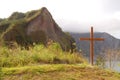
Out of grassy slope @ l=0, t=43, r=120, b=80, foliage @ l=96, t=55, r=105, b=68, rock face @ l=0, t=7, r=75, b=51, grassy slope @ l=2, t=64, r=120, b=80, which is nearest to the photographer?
grassy slope @ l=2, t=64, r=120, b=80

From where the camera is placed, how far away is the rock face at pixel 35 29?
1556 inches

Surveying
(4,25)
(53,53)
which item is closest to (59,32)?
(4,25)

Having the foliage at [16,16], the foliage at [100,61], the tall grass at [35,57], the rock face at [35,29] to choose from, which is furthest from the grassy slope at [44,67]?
the foliage at [16,16]

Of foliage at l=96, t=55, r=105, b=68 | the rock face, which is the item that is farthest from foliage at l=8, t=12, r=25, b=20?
foliage at l=96, t=55, r=105, b=68

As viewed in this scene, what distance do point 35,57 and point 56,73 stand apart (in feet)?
8.18

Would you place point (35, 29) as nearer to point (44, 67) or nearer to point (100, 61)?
point (100, 61)

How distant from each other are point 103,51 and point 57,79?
759 cm

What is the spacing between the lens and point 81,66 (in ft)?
45.5

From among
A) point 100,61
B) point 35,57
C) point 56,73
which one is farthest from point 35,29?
point 56,73

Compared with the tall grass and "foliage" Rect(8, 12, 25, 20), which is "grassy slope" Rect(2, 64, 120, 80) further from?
"foliage" Rect(8, 12, 25, 20)

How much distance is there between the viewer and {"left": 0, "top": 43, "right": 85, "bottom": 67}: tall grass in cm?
1441

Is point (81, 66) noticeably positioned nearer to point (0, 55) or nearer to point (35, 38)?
point (0, 55)

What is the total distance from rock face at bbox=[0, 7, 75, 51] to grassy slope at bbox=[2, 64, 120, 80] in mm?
24317

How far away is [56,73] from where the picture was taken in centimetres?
1274
